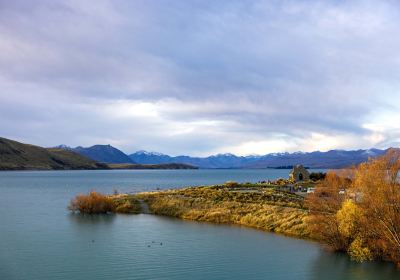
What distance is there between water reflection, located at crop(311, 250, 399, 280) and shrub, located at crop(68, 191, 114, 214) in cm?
4271

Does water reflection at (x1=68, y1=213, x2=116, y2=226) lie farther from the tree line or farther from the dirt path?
the tree line

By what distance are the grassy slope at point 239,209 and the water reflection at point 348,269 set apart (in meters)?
10.9

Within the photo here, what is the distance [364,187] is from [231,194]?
140 ft

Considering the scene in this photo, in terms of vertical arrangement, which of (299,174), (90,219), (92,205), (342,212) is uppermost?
(299,174)

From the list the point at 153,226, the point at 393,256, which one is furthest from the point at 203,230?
the point at 393,256

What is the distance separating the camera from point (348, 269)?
40.4m

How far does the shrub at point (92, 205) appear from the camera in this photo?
247 ft

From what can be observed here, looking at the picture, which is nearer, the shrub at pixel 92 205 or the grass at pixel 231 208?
the grass at pixel 231 208

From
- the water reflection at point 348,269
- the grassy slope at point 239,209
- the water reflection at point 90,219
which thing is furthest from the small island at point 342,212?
the water reflection at point 90,219

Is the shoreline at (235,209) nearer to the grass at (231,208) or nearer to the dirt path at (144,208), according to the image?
the grass at (231,208)

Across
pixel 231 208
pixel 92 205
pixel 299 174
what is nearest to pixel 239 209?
pixel 231 208

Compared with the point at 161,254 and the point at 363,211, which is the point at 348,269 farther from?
the point at 161,254

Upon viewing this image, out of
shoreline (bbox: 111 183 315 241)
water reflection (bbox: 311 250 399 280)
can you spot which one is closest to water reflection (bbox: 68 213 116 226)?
shoreline (bbox: 111 183 315 241)

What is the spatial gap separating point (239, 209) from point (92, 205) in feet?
82.9
